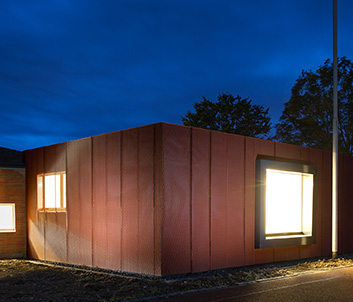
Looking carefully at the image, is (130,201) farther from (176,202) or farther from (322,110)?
(322,110)

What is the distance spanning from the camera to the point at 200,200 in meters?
9.27

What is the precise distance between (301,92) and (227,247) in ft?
88.2

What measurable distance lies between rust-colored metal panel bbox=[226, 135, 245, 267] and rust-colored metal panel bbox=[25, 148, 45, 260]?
21.2ft

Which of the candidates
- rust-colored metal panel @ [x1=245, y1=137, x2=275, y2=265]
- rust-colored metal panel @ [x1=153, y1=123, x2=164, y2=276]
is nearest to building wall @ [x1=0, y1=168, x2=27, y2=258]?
rust-colored metal panel @ [x1=153, y1=123, x2=164, y2=276]

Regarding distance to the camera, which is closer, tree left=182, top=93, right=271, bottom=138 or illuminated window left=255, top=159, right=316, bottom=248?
illuminated window left=255, top=159, right=316, bottom=248

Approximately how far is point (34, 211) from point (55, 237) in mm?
1649

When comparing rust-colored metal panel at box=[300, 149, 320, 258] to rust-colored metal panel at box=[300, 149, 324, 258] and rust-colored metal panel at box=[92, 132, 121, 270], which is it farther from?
rust-colored metal panel at box=[92, 132, 121, 270]

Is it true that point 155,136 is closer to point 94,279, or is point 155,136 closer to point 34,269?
point 94,279

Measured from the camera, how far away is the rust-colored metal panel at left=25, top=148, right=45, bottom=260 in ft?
42.4

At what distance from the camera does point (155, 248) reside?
859 centimetres

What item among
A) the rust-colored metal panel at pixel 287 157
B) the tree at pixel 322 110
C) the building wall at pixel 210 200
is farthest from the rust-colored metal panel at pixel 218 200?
the tree at pixel 322 110

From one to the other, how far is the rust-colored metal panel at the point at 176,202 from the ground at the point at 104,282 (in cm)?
Answer: 40

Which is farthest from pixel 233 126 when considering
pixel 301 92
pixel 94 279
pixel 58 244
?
pixel 94 279

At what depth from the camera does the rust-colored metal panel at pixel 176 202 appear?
8.59 m
